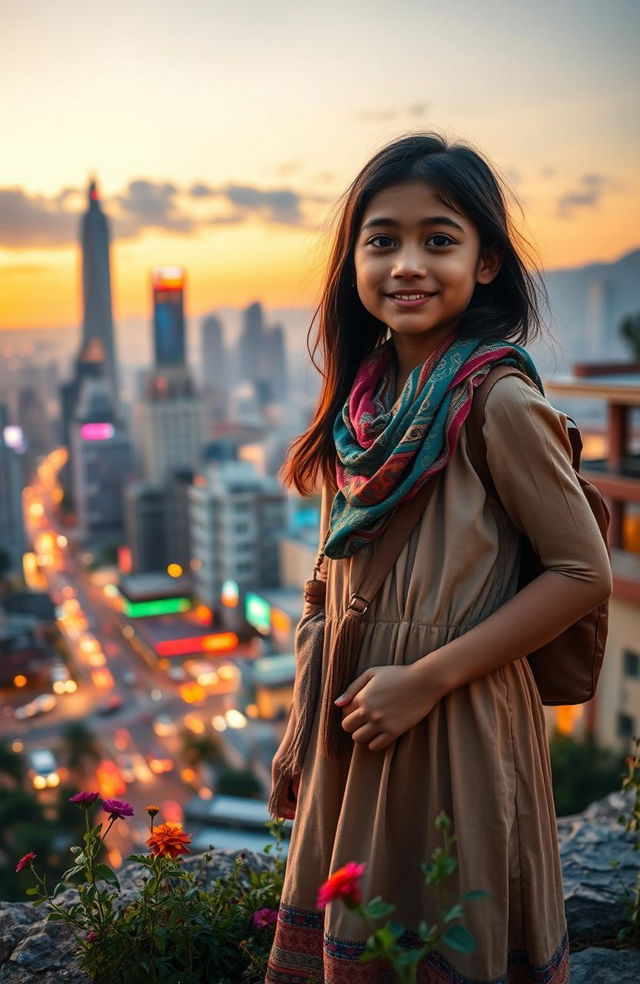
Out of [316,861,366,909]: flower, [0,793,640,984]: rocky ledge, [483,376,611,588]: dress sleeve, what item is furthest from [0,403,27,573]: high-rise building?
[316,861,366,909]: flower

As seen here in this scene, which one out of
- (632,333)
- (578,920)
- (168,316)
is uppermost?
(168,316)

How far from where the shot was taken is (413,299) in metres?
0.75

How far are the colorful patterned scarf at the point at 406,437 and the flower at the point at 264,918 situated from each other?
19.9 inches

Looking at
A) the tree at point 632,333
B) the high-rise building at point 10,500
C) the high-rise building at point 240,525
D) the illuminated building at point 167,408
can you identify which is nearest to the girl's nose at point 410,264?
the tree at point 632,333

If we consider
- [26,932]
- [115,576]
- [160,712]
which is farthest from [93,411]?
[26,932]

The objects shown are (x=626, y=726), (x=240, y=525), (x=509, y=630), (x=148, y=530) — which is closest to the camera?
(x=509, y=630)

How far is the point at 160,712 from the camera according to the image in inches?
658

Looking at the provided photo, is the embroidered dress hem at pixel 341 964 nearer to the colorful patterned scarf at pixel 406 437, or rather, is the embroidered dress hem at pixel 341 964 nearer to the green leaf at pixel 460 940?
the green leaf at pixel 460 940

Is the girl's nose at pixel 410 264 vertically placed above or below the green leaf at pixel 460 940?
above

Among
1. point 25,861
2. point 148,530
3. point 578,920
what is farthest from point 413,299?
point 148,530

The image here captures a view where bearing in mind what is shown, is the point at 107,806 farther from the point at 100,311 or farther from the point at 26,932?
the point at 100,311

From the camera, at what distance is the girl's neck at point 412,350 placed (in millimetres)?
795

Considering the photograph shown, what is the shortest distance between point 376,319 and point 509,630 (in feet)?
1.14

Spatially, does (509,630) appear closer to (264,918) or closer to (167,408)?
(264,918)
